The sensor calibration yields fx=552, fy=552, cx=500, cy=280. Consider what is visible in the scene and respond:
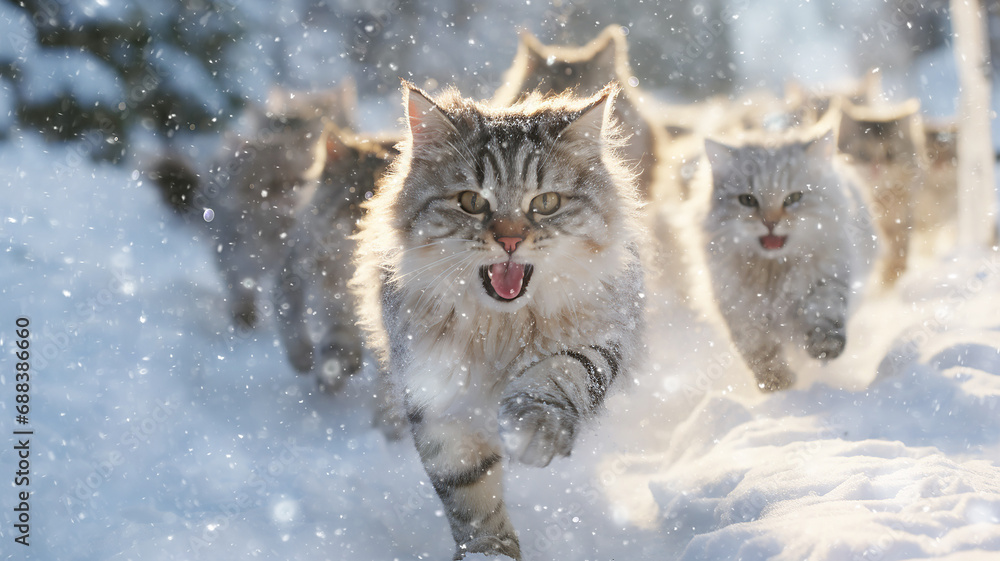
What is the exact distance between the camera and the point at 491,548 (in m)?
1.44

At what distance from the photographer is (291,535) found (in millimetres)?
1631

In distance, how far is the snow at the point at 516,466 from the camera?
135 centimetres

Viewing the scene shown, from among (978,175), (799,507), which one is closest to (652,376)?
(799,507)

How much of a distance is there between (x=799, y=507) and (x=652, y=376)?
1046mm

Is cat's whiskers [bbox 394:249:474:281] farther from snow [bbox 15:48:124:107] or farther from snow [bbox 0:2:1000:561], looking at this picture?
snow [bbox 15:48:124:107]

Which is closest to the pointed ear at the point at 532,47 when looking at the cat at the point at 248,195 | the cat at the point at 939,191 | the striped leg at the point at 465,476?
the cat at the point at 248,195

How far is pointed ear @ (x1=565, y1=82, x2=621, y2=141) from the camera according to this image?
1531 millimetres

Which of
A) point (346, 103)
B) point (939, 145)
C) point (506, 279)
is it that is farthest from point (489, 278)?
point (939, 145)

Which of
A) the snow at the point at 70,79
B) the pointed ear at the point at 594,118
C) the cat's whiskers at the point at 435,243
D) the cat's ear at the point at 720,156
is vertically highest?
the snow at the point at 70,79

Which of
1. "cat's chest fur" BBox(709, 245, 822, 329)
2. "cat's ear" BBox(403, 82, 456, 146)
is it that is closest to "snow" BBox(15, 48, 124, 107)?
"cat's ear" BBox(403, 82, 456, 146)

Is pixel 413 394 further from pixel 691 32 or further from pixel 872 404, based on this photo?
pixel 691 32

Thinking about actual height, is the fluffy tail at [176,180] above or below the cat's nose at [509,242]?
above

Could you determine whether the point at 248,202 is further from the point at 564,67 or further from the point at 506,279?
the point at 506,279

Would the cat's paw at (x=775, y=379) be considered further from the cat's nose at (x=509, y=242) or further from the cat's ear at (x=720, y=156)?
the cat's nose at (x=509, y=242)
